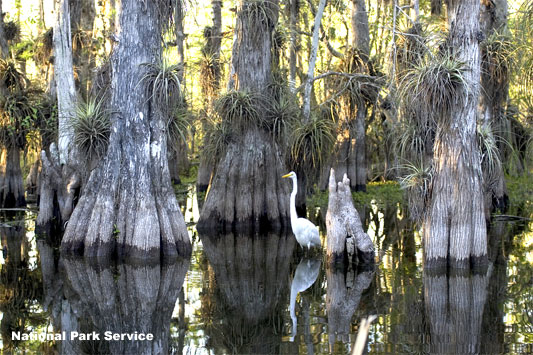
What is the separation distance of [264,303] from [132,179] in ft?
13.2

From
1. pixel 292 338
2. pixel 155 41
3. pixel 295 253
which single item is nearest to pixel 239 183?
pixel 295 253

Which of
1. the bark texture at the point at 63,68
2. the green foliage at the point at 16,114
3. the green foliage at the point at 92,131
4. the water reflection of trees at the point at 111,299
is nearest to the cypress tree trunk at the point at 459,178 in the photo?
the water reflection of trees at the point at 111,299

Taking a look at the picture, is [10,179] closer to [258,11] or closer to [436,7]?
[258,11]

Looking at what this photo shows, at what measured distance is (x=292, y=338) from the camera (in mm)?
8914

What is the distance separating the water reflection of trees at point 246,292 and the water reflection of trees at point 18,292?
2.17 metres

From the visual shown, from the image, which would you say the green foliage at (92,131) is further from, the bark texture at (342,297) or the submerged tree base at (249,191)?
the bark texture at (342,297)

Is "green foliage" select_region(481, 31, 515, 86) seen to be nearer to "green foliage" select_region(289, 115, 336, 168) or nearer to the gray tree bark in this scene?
"green foliage" select_region(289, 115, 336, 168)

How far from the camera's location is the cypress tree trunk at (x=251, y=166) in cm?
1702

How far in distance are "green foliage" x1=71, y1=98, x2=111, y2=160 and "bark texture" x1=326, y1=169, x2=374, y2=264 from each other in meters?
4.16

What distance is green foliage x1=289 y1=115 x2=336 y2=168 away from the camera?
57.7 feet

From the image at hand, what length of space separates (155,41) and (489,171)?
7006mm

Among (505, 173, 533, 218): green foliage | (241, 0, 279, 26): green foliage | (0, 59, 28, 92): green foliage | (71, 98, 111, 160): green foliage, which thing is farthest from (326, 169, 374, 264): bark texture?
(0, 59, 28, 92): green foliage

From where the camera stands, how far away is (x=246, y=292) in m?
11.3

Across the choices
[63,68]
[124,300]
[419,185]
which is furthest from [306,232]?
[63,68]
